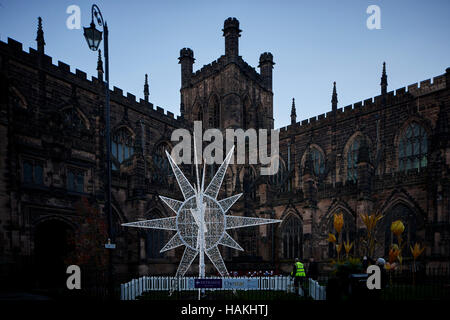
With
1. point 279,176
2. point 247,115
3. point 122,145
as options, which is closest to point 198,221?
point 122,145

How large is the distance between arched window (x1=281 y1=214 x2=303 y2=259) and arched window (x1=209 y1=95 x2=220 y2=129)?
1557cm

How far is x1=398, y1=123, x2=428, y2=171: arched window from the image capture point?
26.1 metres

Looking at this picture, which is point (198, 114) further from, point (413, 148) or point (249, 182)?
point (413, 148)

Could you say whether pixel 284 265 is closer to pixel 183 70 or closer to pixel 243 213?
pixel 243 213

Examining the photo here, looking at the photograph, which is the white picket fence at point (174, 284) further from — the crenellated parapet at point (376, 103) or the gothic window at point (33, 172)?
the crenellated parapet at point (376, 103)

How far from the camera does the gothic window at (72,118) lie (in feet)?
78.0

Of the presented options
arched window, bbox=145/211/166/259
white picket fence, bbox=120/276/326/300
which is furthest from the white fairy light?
arched window, bbox=145/211/166/259

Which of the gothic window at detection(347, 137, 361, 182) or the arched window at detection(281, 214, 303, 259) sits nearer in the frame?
the arched window at detection(281, 214, 303, 259)

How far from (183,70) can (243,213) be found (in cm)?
2243

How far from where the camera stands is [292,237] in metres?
29.4

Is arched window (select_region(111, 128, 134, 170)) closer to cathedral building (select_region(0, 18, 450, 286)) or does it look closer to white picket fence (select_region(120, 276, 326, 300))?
cathedral building (select_region(0, 18, 450, 286))

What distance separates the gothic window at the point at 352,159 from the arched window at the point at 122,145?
790 inches

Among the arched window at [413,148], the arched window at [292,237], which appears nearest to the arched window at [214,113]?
the arched window at [292,237]

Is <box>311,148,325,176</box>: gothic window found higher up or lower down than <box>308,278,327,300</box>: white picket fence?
higher up
